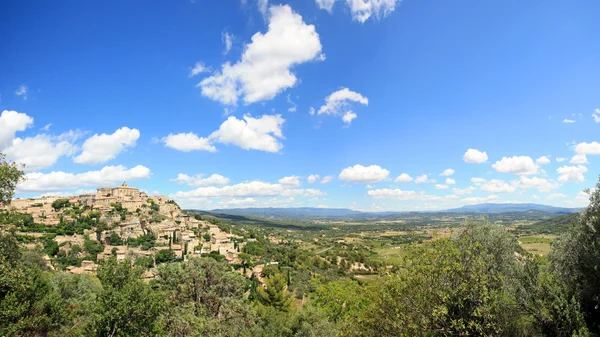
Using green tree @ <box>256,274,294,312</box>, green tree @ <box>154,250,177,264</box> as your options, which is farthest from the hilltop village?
green tree @ <box>256,274,294,312</box>

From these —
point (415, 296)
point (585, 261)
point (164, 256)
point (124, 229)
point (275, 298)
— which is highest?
point (585, 261)

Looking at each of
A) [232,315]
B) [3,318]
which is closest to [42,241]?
[3,318]

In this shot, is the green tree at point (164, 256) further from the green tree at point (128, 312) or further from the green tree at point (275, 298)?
the green tree at point (128, 312)

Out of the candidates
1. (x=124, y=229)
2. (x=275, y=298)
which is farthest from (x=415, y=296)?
(x=124, y=229)

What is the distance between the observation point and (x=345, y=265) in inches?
3455

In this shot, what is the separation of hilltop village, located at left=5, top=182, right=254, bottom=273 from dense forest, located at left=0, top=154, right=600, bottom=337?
4478 centimetres

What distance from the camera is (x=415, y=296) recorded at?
11969mm

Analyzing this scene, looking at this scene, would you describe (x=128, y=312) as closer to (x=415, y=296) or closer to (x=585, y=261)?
(x=415, y=296)

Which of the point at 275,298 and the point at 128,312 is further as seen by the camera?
the point at 275,298

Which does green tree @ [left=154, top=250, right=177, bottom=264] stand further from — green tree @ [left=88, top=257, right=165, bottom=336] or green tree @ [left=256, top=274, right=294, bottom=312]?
green tree @ [left=88, top=257, right=165, bottom=336]

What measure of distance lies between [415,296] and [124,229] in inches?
3298

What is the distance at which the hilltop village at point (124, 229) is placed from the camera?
67875 mm

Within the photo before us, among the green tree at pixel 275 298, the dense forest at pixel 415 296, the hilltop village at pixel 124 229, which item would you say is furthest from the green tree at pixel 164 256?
the dense forest at pixel 415 296

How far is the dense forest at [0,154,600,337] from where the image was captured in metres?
11.5
